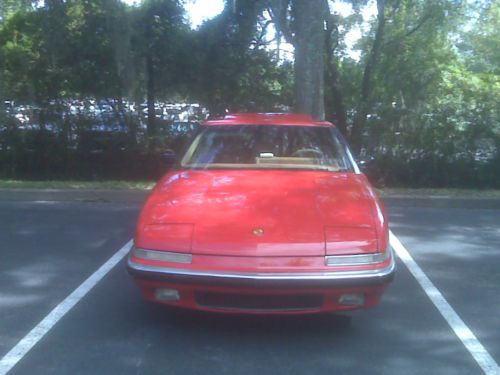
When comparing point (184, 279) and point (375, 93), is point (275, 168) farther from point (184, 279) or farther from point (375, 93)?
point (375, 93)

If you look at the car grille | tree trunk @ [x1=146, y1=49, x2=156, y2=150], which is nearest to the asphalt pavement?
the car grille

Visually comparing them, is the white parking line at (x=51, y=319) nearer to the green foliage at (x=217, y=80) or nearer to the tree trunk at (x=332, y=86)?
the green foliage at (x=217, y=80)

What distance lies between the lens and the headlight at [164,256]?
13.7 feet

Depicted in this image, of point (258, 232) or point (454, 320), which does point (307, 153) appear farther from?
point (454, 320)

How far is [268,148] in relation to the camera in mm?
6062

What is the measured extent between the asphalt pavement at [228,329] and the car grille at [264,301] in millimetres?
281

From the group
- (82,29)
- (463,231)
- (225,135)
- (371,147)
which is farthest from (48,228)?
(371,147)

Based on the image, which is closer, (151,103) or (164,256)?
(164,256)

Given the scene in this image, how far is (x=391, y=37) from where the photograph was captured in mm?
14758

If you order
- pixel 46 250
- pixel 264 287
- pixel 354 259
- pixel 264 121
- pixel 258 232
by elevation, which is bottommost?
pixel 46 250

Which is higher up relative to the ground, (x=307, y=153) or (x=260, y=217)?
(x=307, y=153)

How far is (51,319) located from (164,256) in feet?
3.85

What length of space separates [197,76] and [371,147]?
12.0ft

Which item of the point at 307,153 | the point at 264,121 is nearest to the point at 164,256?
the point at 307,153
